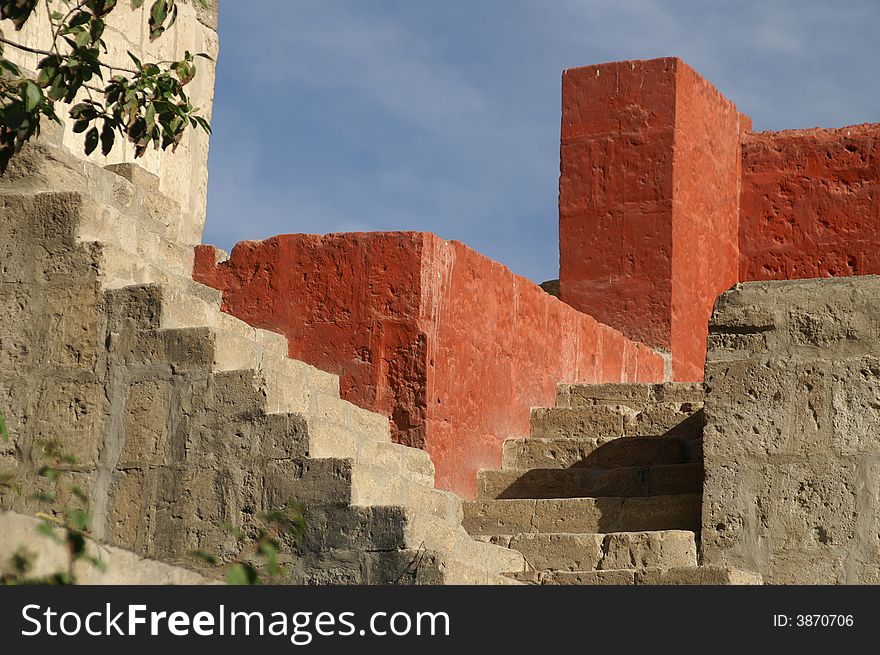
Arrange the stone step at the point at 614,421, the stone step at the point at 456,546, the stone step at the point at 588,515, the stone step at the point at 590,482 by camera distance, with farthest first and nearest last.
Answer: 1. the stone step at the point at 614,421
2. the stone step at the point at 590,482
3. the stone step at the point at 588,515
4. the stone step at the point at 456,546

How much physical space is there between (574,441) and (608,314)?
107 inches

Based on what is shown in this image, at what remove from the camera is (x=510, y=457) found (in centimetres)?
835

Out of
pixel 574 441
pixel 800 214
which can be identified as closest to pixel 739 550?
pixel 574 441

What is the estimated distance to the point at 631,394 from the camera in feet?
29.2

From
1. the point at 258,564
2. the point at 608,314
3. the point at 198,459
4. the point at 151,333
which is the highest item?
the point at 608,314

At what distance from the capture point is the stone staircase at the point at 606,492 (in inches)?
264

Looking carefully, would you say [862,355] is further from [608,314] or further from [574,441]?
[608,314]

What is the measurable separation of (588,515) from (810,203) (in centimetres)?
487

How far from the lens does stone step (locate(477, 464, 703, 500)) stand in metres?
7.54

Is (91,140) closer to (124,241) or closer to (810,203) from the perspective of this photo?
(124,241)

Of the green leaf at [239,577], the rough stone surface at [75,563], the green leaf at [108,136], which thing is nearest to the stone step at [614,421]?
the green leaf at [108,136]

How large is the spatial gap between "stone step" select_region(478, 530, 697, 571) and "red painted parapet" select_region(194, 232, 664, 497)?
0.74m

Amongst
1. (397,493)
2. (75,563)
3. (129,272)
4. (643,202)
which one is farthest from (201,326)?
(643,202)

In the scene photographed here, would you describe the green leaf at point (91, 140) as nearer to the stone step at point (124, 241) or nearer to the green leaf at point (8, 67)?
the stone step at point (124, 241)
